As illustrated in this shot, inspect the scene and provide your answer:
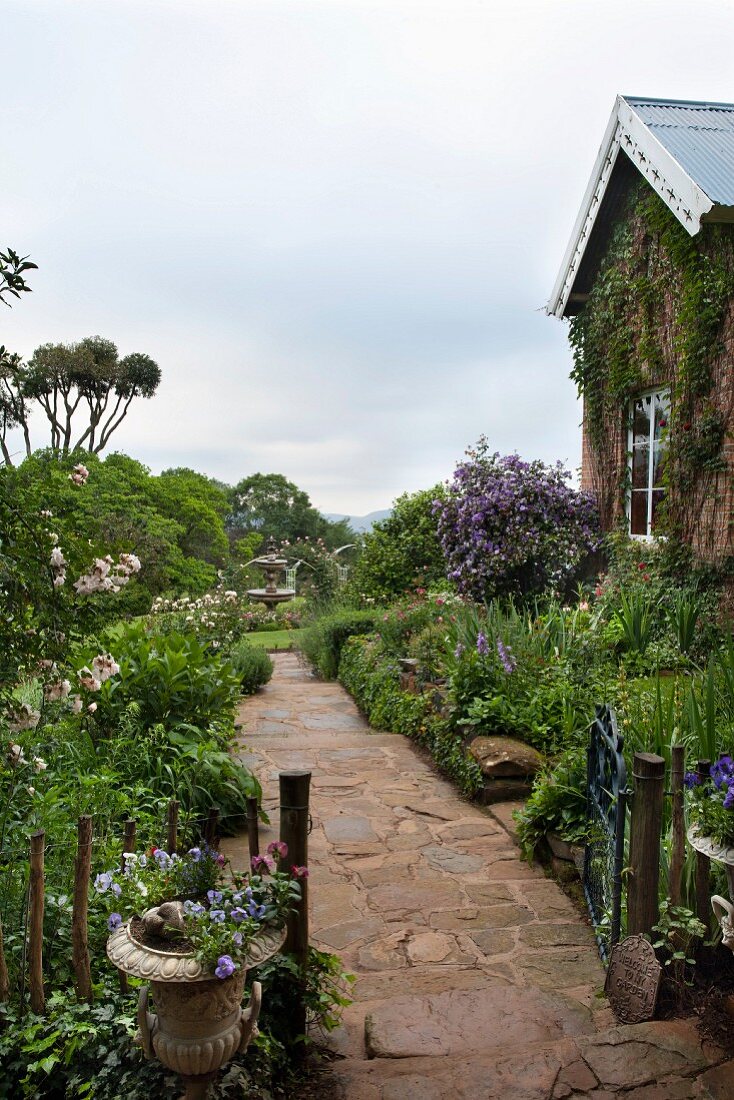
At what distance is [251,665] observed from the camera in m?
9.57

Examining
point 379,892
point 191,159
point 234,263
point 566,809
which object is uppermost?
point 191,159

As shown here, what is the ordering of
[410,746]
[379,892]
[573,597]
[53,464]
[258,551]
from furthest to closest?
[258,551] → [573,597] → [410,746] → [379,892] → [53,464]

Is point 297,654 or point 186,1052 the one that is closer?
point 186,1052

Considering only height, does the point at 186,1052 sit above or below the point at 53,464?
below

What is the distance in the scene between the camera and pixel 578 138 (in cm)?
839

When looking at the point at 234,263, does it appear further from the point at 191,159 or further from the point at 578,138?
the point at 578,138

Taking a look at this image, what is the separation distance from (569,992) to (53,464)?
8.81 feet

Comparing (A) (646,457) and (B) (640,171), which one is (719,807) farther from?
(B) (640,171)

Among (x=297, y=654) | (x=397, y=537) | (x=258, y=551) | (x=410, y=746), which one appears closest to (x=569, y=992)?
(x=410, y=746)

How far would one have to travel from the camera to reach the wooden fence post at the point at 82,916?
2.19 m

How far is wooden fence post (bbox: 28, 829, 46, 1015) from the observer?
215 cm

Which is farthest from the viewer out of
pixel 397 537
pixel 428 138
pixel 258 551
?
pixel 258 551

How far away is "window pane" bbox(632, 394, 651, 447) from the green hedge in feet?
12.4

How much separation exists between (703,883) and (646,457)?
6.80 metres
